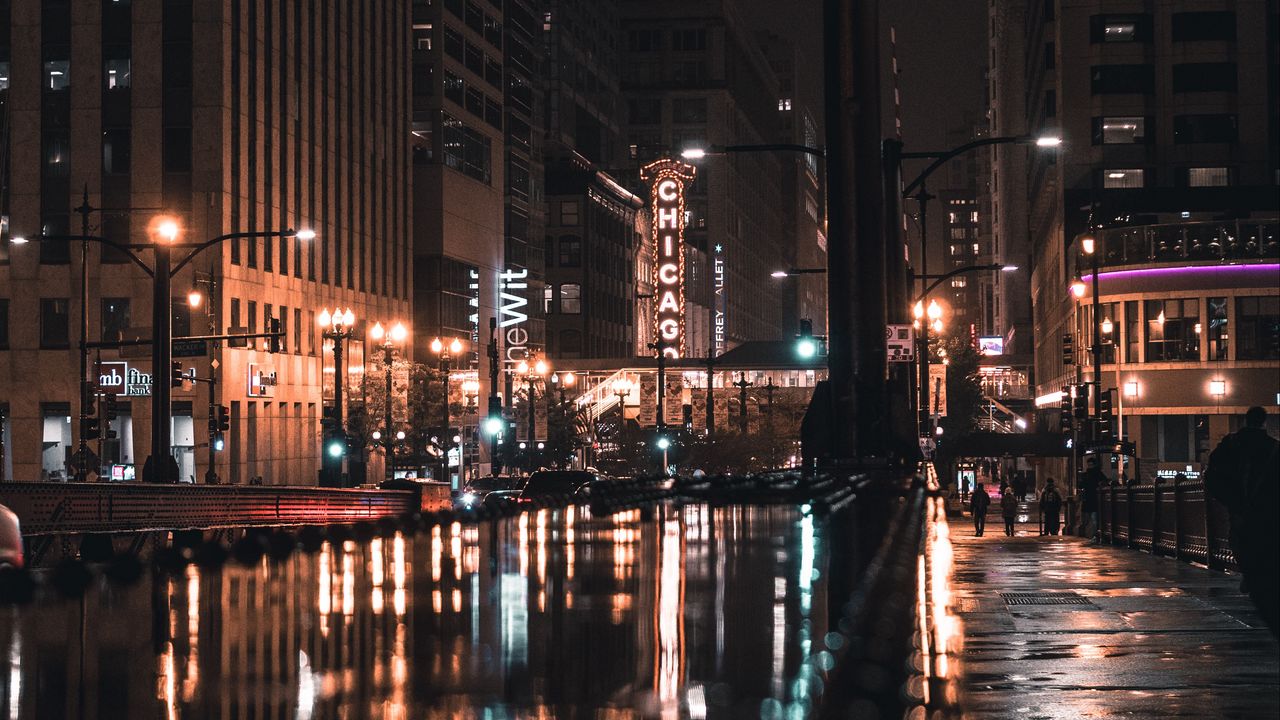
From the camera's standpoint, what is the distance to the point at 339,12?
11106cm

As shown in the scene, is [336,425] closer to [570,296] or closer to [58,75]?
[58,75]

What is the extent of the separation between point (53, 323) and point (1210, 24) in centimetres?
7715

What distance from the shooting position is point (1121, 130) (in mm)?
122375

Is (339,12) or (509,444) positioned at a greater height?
(339,12)

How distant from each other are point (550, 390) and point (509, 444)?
9243 mm

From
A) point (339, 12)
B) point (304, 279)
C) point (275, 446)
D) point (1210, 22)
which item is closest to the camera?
point (275, 446)

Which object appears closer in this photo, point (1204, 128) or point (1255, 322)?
point (1255, 322)

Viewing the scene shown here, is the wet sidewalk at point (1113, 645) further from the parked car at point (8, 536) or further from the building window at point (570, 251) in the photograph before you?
the building window at point (570, 251)

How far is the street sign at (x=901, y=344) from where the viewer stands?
3733 cm

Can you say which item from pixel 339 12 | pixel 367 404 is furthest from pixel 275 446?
pixel 339 12

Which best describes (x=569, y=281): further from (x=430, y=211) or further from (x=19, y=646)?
(x=19, y=646)

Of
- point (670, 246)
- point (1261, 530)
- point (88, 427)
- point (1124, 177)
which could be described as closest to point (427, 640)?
point (1261, 530)

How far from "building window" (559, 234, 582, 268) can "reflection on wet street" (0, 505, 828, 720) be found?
164m

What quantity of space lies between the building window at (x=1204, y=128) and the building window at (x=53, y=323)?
73.6 meters
